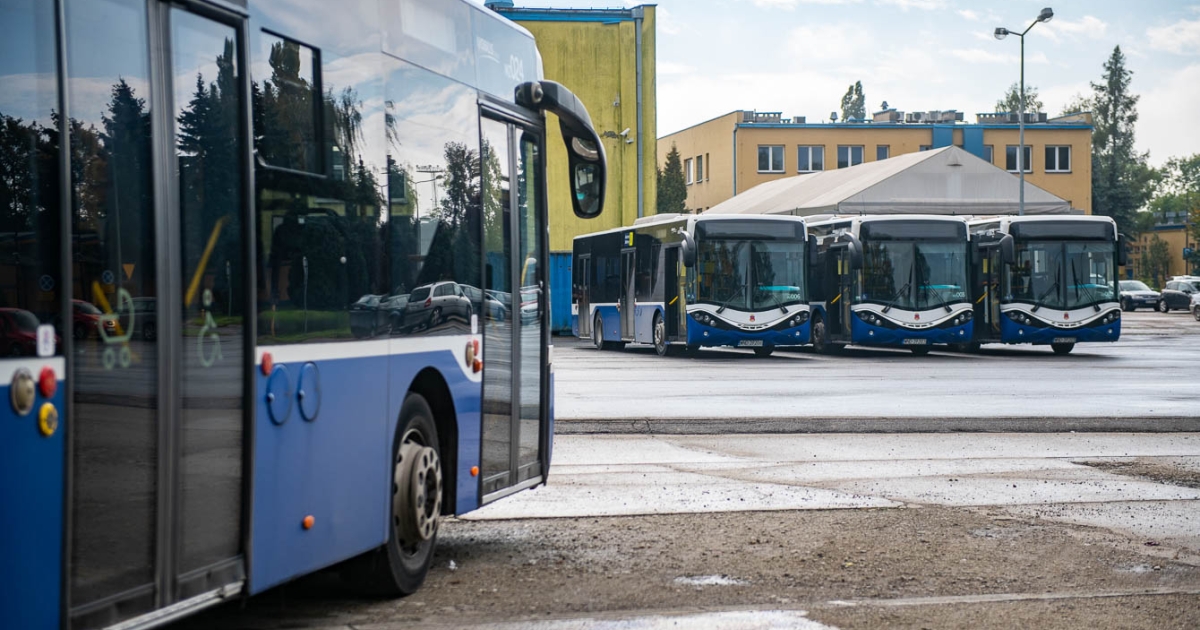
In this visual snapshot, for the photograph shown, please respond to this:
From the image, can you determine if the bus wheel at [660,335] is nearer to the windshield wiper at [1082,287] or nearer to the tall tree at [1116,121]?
the windshield wiper at [1082,287]

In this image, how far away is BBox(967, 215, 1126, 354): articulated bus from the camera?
32.2m

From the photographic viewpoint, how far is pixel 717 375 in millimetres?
24281

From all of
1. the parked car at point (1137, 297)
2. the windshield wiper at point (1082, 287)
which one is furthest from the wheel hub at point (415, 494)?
the parked car at point (1137, 297)

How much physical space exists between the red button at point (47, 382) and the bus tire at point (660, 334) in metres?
28.0

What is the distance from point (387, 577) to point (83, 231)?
9.36 ft

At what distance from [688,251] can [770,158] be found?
61971 millimetres

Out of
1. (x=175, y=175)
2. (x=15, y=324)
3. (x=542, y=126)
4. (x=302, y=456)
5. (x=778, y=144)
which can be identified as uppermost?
(x=778, y=144)

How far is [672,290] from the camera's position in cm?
3181

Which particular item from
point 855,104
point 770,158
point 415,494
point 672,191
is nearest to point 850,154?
point 770,158

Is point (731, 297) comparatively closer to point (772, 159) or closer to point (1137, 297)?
point (1137, 297)

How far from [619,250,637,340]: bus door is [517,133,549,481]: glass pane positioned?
25429 millimetres

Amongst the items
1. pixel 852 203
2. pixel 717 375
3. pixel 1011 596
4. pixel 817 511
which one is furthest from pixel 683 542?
pixel 852 203

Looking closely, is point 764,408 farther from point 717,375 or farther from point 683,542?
point 683,542

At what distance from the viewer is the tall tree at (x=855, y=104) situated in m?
130
